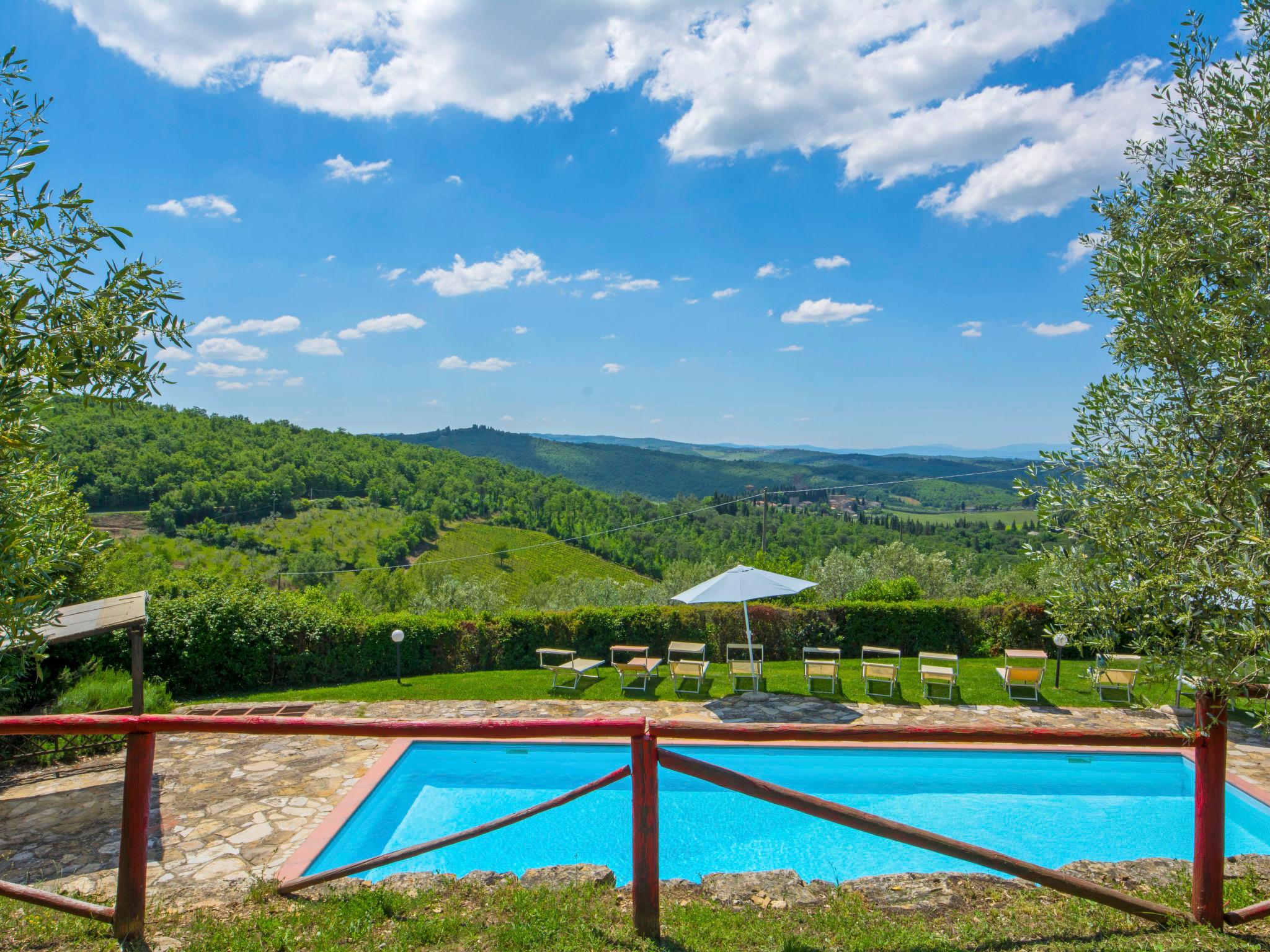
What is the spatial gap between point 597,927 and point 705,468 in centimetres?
10590

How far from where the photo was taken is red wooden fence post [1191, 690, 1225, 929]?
128 inches

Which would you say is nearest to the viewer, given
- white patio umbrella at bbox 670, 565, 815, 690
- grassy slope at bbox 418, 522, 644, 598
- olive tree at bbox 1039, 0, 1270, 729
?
olive tree at bbox 1039, 0, 1270, 729

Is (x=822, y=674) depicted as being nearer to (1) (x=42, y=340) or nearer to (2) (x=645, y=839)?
(2) (x=645, y=839)

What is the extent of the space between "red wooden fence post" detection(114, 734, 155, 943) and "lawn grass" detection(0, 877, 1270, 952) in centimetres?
11

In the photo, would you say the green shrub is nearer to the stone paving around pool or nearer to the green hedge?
the stone paving around pool

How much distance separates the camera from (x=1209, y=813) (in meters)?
3.37

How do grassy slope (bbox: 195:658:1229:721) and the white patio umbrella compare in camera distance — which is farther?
the white patio umbrella

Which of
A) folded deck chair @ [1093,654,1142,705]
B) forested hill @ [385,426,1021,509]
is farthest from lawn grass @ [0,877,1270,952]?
forested hill @ [385,426,1021,509]

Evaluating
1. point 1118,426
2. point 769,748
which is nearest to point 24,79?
point 1118,426

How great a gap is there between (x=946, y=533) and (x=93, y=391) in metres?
55.8

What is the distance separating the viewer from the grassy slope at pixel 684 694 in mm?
11414

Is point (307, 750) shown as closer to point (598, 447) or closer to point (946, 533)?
point (946, 533)

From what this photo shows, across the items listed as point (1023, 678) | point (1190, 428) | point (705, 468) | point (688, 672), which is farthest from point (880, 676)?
point (705, 468)

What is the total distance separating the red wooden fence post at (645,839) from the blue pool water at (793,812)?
3.24m
